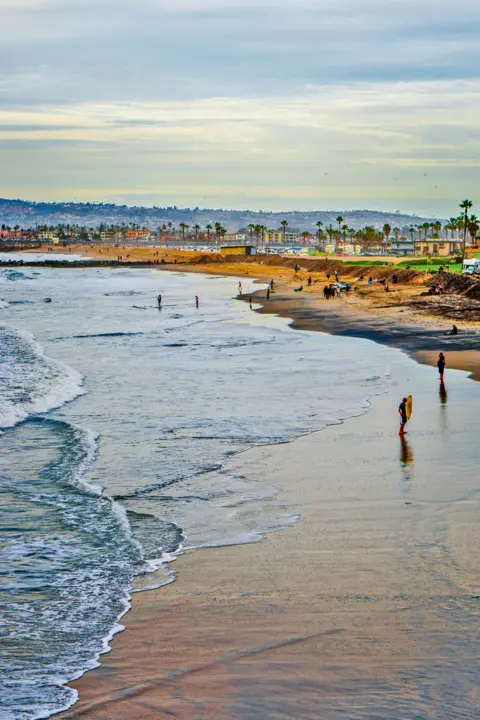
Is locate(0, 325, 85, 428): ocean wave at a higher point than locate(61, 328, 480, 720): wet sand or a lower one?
higher

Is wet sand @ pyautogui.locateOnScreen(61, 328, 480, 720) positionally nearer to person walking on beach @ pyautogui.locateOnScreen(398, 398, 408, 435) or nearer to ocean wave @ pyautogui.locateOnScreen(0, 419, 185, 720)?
ocean wave @ pyautogui.locateOnScreen(0, 419, 185, 720)

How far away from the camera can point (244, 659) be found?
9.43 metres

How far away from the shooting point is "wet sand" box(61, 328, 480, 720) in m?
8.50

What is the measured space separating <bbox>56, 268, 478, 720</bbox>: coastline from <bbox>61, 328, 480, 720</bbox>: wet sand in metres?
0.02

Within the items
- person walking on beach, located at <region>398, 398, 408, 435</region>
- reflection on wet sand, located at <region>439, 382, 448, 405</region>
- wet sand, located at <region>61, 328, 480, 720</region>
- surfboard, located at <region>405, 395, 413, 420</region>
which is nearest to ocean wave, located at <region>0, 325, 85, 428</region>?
person walking on beach, located at <region>398, 398, 408, 435</region>

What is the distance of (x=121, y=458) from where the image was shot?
762 inches

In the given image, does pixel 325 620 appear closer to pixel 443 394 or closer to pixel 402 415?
pixel 402 415

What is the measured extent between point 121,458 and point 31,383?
38.6ft

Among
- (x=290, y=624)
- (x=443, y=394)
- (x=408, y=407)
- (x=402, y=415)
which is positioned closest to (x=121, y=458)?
Result: (x=402, y=415)

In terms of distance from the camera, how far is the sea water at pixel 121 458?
10.9 m

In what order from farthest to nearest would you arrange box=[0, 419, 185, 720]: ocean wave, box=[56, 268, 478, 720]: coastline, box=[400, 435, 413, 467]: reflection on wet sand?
1. box=[400, 435, 413, 467]: reflection on wet sand
2. box=[0, 419, 185, 720]: ocean wave
3. box=[56, 268, 478, 720]: coastline

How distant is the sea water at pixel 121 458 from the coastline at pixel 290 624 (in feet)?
1.54

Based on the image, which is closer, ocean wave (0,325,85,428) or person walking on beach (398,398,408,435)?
person walking on beach (398,398,408,435)

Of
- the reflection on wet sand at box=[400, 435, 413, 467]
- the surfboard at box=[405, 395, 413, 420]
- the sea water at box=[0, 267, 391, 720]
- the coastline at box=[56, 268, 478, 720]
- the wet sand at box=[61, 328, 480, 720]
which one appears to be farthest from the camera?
the surfboard at box=[405, 395, 413, 420]
